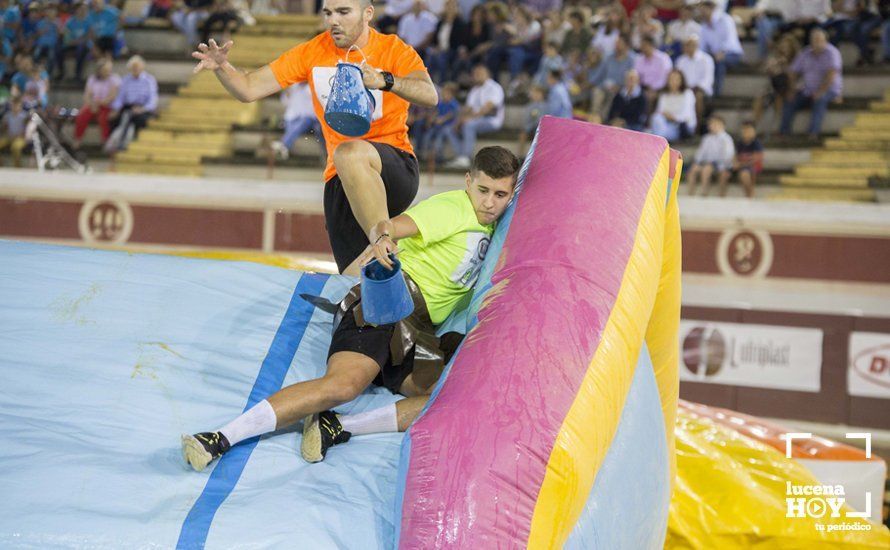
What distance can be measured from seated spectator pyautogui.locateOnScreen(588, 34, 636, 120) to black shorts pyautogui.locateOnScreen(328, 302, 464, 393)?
672 cm

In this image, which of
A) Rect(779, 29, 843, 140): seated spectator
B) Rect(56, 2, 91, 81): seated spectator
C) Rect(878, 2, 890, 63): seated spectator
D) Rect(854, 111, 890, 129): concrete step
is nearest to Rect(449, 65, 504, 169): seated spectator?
Rect(779, 29, 843, 140): seated spectator

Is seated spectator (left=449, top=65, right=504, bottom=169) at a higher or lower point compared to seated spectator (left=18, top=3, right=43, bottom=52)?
lower

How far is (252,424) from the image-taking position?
2838 millimetres

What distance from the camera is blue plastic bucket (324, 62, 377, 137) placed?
3072 mm

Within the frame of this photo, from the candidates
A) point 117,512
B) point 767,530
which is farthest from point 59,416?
point 767,530

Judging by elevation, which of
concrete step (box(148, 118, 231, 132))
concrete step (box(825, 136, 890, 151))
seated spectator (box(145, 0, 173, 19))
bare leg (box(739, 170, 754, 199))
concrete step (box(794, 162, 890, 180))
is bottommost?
bare leg (box(739, 170, 754, 199))

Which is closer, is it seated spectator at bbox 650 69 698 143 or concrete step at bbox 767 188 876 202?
concrete step at bbox 767 188 876 202

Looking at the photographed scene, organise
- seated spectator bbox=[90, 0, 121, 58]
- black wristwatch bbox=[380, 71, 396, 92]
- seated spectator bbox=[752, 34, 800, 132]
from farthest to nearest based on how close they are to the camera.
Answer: seated spectator bbox=[90, 0, 121, 58] → seated spectator bbox=[752, 34, 800, 132] → black wristwatch bbox=[380, 71, 396, 92]

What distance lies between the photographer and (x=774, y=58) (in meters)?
9.73

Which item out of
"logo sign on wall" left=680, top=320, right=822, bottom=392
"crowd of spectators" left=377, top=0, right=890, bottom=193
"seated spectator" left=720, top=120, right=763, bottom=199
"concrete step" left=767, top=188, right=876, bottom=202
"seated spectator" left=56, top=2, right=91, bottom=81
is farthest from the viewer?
"seated spectator" left=56, top=2, right=91, bottom=81

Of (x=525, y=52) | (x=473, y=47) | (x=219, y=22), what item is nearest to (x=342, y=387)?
(x=525, y=52)

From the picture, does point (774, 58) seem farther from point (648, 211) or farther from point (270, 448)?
point (270, 448)

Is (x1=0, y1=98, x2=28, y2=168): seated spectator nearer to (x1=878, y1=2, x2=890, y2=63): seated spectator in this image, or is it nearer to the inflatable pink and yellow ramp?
the inflatable pink and yellow ramp

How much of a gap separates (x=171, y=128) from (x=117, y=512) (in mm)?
9331
